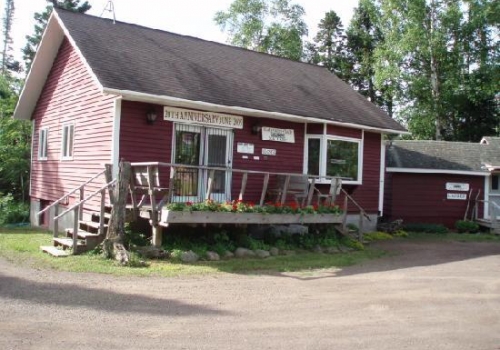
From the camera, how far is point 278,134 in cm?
1540

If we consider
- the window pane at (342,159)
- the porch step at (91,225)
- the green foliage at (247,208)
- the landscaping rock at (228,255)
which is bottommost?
the landscaping rock at (228,255)

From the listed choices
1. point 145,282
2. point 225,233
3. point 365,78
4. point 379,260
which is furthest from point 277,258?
point 365,78

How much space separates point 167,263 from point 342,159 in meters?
7.79

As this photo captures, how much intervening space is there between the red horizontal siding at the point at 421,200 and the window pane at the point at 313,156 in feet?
20.3

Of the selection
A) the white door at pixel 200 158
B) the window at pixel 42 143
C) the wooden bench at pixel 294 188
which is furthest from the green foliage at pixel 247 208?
the window at pixel 42 143

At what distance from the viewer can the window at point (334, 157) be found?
52.2 ft

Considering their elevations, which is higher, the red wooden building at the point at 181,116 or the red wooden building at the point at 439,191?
the red wooden building at the point at 181,116

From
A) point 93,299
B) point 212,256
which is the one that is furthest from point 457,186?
point 93,299

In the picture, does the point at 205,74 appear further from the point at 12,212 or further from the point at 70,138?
the point at 12,212

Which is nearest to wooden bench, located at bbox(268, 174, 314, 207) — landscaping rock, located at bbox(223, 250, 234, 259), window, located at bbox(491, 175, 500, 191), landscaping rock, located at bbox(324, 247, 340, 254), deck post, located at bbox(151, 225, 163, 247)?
landscaping rock, located at bbox(324, 247, 340, 254)

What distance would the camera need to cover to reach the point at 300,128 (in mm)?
16031

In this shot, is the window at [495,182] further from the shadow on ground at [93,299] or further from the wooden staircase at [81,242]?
the shadow on ground at [93,299]

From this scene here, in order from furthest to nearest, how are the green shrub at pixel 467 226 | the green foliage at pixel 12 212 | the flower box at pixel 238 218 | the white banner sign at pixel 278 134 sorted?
Answer: 1. the green shrub at pixel 467 226
2. the green foliage at pixel 12 212
3. the white banner sign at pixel 278 134
4. the flower box at pixel 238 218

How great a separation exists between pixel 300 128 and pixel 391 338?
10566mm
